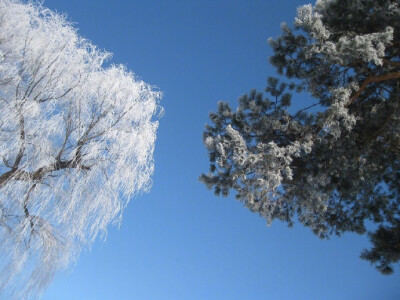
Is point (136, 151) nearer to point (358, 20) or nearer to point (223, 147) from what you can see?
point (223, 147)

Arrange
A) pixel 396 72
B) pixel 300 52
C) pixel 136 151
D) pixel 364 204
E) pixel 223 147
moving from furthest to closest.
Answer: pixel 136 151, pixel 364 204, pixel 300 52, pixel 396 72, pixel 223 147

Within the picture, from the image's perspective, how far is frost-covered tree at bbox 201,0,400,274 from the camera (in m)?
5.84

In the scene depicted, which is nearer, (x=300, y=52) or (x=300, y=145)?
(x=300, y=145)

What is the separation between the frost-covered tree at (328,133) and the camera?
5844 millimetres

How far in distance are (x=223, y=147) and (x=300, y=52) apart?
2.44 m

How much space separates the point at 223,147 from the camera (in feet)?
19.4

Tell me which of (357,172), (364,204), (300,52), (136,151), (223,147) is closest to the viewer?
(223,147)

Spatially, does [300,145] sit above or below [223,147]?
above

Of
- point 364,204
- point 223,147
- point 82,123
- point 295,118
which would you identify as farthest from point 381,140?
point 82,123

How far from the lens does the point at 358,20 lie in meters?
6.68

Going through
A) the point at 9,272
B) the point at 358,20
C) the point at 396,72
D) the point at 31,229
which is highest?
the point at 358,20

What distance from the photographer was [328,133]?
256 inches

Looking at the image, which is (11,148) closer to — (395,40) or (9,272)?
(9,272)

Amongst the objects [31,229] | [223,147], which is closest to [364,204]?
[223,147]
